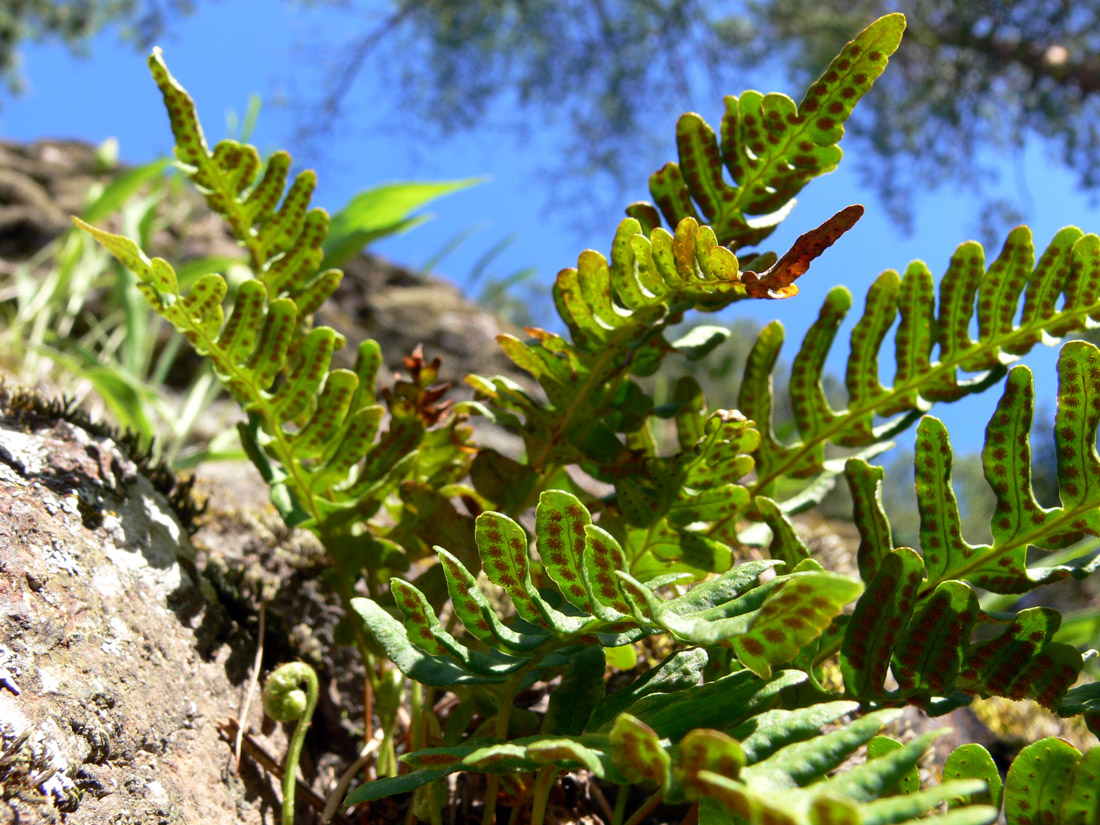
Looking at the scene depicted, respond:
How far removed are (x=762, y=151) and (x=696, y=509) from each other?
0.41 metres

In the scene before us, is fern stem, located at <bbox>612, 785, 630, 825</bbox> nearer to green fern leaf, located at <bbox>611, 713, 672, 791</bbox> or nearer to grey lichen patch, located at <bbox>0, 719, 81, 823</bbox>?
green fern leaf, located at <bbox>611, 713, 672, 791</bbox>

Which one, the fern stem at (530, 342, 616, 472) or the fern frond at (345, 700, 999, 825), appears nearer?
the fern frond at (345, 700, 999, 825)

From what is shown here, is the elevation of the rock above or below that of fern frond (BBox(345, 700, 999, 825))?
below

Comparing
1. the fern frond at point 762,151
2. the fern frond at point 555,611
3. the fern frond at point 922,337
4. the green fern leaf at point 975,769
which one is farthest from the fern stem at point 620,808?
the fern frond at point 762,151

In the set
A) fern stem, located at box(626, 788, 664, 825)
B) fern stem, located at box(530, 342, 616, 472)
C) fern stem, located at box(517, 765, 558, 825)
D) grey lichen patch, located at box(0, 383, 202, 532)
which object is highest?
fern stem, located at box(530, 342, 616, 472)

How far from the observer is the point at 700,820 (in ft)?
1.86

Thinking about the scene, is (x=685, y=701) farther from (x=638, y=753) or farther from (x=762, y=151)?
(x=762, y=151)

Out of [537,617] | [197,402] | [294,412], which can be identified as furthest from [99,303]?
[537,617]

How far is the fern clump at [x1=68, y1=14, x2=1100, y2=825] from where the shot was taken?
0.53m

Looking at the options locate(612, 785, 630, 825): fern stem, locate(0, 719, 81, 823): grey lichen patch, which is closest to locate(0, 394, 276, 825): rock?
locate(0, 719, 81, 823): grey lichen patch

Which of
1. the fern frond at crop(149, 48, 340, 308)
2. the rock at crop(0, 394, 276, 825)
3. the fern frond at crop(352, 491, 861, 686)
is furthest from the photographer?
the fern frond at crop(149, 48, 340, 308)

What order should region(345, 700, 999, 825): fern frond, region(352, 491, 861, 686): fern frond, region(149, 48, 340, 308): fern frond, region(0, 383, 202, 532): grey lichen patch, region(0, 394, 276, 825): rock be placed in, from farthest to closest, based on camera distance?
1. region(149, 48, 340, 308): fern frond
2. region(0, 383, 202, 532): grey lichen patch
3. region(0, 394, 276, 825): rock
4. region(352, 491, 861, 686): fern frond
5. region(345, 700, 999, 825): fern frond

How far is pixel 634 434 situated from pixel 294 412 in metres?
0.44

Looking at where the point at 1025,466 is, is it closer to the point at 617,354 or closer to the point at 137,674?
the point at 617,354
